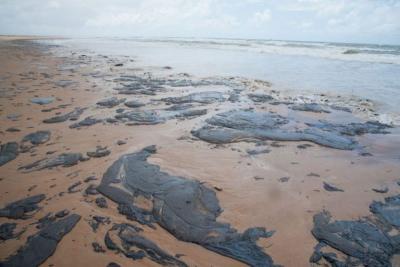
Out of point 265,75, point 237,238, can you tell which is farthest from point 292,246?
point 265,75

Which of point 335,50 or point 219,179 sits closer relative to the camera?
point 219,179

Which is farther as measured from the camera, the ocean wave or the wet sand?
the ocean wave

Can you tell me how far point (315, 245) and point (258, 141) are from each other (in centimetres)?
327

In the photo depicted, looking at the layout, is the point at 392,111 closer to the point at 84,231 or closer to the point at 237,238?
the point at 237,238

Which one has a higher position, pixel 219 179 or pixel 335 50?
pixel 335 50

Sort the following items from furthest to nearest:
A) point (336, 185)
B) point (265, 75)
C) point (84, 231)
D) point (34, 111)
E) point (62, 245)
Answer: point (265, 75) < point (34, 111) < point (336, 185) < point (84, 231) < point (62, 245)

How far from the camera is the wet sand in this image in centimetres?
339

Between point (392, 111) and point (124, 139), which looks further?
point (392, 111)

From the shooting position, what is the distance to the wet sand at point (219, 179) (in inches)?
133

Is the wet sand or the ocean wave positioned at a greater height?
the ocean wave

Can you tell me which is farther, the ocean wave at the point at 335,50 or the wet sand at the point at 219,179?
the ocean wave at the point at 335,50

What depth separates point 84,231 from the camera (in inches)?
142

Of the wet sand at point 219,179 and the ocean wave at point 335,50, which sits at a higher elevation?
the ocean wave at point 335,50

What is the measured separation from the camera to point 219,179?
4.90 meters
